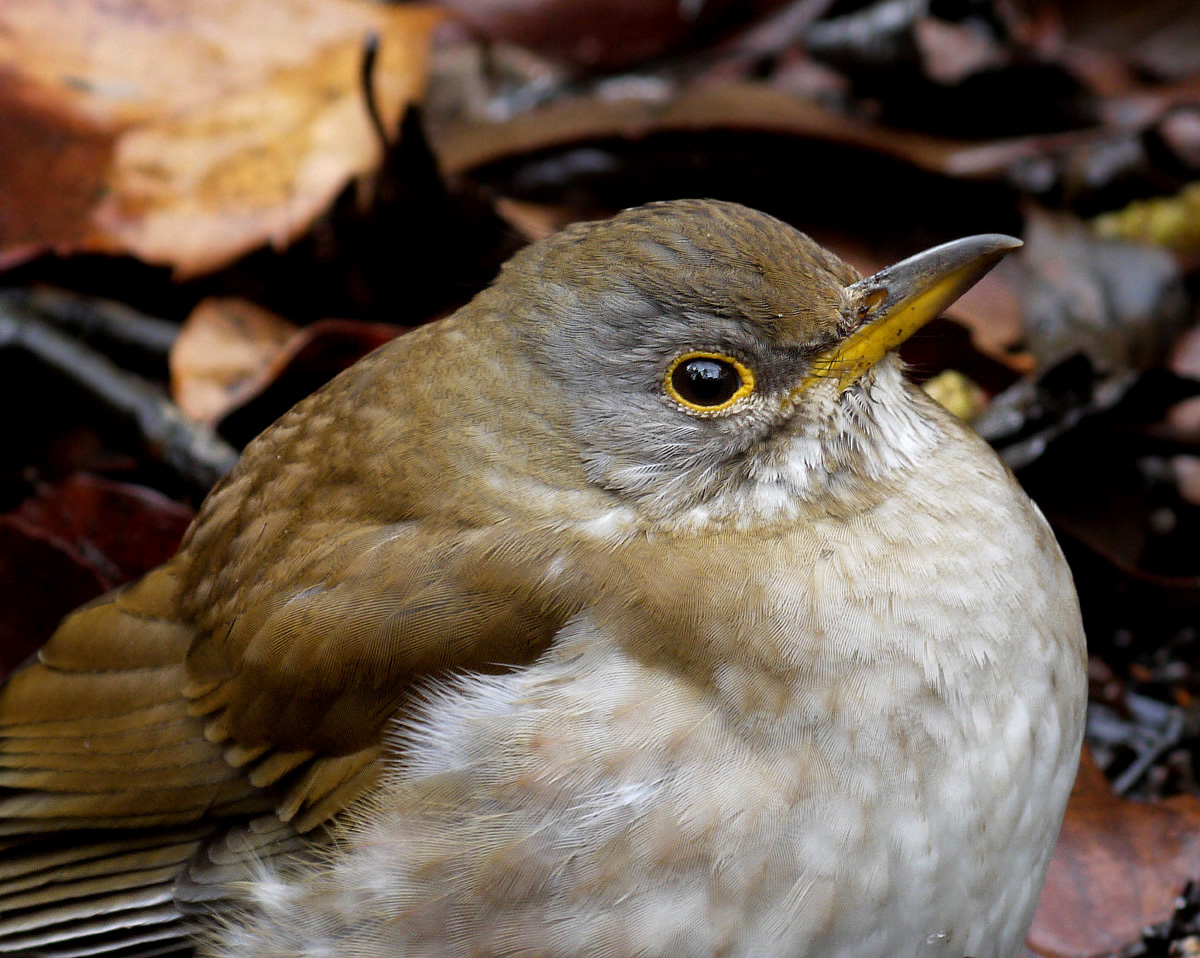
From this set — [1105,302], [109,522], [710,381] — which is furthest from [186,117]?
[1105,302]

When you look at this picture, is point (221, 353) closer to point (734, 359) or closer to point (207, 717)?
point (207, 717)

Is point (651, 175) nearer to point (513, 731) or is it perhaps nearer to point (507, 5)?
point (507, 5)

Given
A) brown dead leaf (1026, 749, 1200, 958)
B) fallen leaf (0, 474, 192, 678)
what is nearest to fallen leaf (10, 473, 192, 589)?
fallen leaf (0, 474, 192, 678)

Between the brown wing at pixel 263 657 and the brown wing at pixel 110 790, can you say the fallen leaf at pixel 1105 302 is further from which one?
the brown wing at pixel 110 790

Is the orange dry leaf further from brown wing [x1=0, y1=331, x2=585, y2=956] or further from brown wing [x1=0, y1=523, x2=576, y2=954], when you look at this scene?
brown wing [x1=0, y1=523, x2=576, y2=954]

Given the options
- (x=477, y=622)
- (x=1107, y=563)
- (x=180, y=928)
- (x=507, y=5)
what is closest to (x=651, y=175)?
(x=507, y=5)

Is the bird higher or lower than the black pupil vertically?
lower

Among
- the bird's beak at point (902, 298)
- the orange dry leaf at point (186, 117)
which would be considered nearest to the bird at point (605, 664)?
the bird's beak at point (902, 298)
